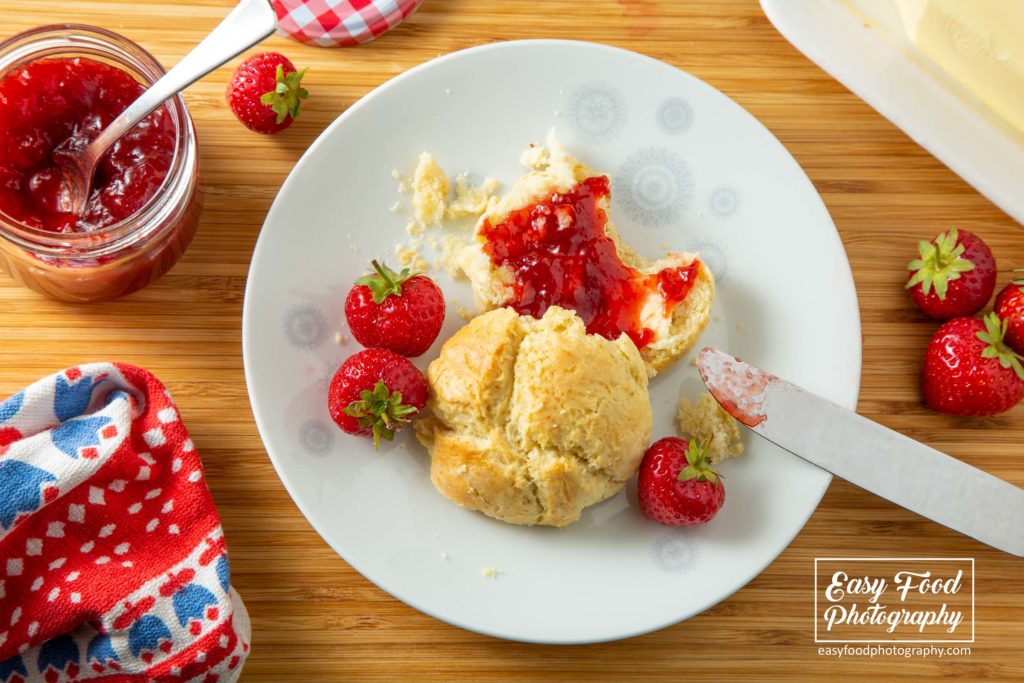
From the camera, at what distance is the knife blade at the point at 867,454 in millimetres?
2760

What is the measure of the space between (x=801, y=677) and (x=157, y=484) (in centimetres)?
203

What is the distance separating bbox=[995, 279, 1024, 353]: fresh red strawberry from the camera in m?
2.88

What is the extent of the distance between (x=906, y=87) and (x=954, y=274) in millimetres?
666

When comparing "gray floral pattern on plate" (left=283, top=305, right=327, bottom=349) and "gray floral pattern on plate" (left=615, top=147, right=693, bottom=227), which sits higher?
"gray floral pattern on plate" (left=615, top=147, right=693, bottom=227)

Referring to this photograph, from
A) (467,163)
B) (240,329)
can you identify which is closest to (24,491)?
(240,329)

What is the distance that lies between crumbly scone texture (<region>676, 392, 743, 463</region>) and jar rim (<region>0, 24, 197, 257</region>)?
1615mm

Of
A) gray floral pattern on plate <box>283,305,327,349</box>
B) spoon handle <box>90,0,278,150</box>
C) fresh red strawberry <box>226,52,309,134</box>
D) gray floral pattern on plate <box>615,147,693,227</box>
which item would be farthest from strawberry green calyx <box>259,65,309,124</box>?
gray floral pattern on plate <box>615,147,693,227</box>

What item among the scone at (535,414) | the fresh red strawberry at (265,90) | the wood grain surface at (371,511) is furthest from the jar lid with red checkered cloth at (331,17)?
the scone at (535,414)

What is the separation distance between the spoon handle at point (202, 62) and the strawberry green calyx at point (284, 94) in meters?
0.31

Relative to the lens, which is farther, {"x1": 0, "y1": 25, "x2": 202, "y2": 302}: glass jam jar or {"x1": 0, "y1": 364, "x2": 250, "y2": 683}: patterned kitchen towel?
{"x1": 0, "y1": 364, "x2": 250, "y2": 683}: patterned kitchen towel

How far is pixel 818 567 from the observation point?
2936 mm

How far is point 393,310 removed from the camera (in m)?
2.59

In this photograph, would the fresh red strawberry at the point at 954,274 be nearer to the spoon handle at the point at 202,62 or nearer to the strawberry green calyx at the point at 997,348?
the strawberry green calyx at the point at 997,348

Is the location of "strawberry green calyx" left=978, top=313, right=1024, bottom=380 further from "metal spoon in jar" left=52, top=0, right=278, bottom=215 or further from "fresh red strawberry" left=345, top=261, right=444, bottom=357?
"metal spoon in jar" left=52, top=0, right=278, bottom=215
